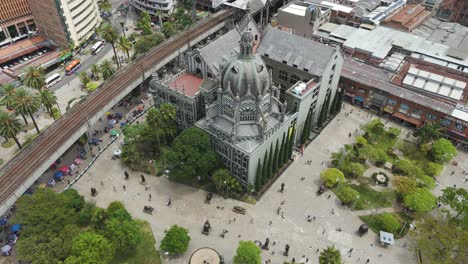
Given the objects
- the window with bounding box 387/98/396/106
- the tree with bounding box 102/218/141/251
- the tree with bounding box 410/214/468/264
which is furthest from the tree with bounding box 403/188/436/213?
the tree with bounding box 102/218/141/251

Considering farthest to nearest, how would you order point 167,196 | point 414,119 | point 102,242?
point 414,119, point 167,196, point 102,242

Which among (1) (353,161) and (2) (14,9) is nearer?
(1) (353,161)

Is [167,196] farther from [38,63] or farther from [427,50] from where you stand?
[427,50]

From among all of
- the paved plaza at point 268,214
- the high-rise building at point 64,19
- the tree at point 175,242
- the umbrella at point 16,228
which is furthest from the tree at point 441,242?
the high-rise building at point 64,19

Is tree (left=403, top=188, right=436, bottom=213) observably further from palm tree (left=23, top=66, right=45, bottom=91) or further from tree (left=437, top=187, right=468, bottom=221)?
palm tree (left=23, top=66, right=45, bottom=91)

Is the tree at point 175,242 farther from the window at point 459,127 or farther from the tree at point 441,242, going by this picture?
the window at point 459,127

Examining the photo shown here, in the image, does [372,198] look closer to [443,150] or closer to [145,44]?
[443,150]

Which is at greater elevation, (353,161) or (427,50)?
(427,50)

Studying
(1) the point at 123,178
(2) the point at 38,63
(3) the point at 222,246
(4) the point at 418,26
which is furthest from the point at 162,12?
(3) the point at 222,246
